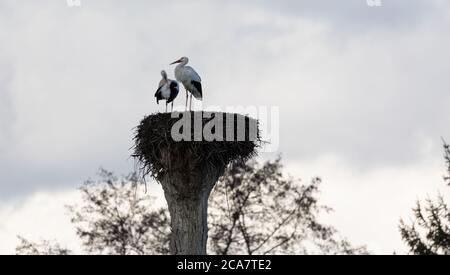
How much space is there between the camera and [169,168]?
18328 mm

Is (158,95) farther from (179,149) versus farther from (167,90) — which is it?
(179,149)

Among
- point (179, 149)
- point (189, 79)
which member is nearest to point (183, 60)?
point (189, 79)

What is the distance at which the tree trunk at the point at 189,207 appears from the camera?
1836cm

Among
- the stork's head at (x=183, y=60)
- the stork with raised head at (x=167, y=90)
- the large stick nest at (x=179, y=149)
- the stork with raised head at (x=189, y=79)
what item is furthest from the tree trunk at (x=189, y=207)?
the stork's head at (x=183, y=60)

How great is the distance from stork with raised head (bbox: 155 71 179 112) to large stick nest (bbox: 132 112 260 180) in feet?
9.10

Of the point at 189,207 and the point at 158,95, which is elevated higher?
the point at 158,95

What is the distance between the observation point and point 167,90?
70.4 ft

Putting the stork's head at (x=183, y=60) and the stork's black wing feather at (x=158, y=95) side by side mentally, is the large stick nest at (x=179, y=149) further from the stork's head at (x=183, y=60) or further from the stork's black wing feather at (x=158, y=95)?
the stork's head at (x=183, y=60)

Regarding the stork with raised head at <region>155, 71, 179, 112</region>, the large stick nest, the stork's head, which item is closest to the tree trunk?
the large stick nest

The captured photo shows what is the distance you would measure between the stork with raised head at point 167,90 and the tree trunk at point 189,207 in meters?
3.35

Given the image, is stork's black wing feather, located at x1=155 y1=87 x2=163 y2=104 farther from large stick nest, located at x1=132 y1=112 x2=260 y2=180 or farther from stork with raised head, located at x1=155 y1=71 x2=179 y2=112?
large stick nest, located at x1=132 y1=112 x2=260 y2=180

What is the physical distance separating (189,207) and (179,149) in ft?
4.09

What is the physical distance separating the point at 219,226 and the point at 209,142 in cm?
946
